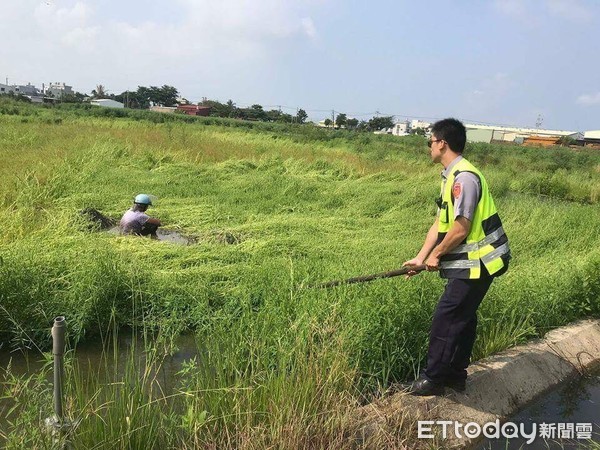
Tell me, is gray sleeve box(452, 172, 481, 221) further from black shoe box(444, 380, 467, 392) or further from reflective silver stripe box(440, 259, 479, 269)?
black shoe box(444, 380, 467, 392)

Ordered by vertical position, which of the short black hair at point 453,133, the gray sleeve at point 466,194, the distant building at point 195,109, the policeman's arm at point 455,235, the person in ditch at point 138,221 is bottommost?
the person in ditch at point 138,221

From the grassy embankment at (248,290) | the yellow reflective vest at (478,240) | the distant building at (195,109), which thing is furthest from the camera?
the distant building at (195,109)

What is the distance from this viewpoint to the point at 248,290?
13.9 ft

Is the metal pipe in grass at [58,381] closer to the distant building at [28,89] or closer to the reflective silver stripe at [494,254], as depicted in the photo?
the reflective silver stripe at [494,254]

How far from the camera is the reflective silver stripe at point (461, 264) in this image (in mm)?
2859

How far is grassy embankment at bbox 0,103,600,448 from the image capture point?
7.87 feet

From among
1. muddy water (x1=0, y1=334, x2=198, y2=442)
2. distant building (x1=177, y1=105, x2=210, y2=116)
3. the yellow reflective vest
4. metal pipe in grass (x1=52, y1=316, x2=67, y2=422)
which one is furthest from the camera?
distant building (x1=177, y1=105, x2=210, y2=116)

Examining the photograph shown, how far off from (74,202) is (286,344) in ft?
21.9

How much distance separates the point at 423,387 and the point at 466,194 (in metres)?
1.29

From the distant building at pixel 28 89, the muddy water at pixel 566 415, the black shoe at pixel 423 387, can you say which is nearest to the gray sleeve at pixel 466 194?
the black shoe at pixel 423 387

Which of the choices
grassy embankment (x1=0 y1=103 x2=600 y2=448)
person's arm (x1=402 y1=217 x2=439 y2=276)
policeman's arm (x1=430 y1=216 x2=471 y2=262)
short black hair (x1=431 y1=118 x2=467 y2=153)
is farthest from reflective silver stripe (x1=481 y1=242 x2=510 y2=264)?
grassy embankment (x1=0 y1=103 x2=600 y2=448)

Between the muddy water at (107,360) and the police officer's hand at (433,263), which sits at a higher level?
the police officer's hand at (433,263)

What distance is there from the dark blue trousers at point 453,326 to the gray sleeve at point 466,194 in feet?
1.30

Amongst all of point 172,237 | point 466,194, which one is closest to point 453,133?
point 466,194
